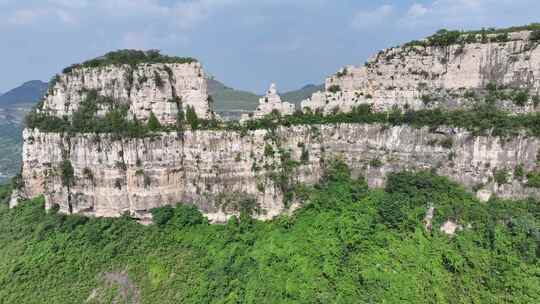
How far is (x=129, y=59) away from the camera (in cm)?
3300

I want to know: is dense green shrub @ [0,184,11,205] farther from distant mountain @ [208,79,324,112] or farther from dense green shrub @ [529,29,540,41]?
distant mountain @ [208,79,324,112]

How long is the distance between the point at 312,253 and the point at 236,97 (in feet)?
314

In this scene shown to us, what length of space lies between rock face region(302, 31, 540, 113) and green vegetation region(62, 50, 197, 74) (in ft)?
37.5

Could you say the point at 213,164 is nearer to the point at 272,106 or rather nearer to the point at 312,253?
the point at 272,106

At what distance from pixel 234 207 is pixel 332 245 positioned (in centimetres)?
859

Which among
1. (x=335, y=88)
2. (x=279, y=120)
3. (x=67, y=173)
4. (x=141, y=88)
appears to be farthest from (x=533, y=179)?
(x=67, y=173)

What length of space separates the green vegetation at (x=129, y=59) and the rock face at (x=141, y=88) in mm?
430

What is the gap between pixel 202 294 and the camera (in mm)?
26688

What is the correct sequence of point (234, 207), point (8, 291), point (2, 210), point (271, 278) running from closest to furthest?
point (271, 278), point (8, 291), point (234, 207), point (2, 210)

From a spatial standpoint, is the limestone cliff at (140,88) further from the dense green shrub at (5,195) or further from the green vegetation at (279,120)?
the dense green shrub at (5,195)

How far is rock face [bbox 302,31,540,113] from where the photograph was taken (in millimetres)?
27547

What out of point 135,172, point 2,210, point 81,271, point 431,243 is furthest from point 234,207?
point 2,210

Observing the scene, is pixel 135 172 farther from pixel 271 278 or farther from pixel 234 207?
pixel 271 278

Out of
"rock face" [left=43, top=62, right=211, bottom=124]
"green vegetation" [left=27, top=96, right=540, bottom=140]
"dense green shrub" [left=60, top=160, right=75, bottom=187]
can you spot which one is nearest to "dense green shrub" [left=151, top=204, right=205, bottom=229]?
"green vegetation" [left=27, top=96, right=540, bottom=140]
